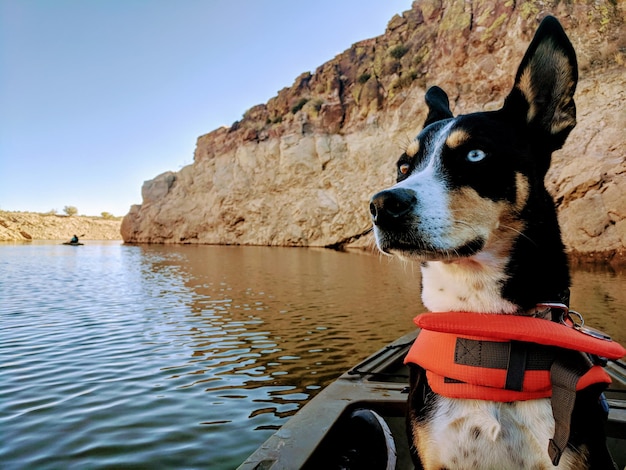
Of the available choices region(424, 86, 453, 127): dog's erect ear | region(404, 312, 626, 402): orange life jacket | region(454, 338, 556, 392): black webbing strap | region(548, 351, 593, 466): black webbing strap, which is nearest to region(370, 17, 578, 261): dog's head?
region(404, 312, 626, 402): orange life jacket

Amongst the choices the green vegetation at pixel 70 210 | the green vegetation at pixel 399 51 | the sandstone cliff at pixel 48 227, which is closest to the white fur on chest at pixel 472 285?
the green vegetation at pixel 399 51

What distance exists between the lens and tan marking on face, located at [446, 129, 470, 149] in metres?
2.33

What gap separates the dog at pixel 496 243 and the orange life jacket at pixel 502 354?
7 centimetres

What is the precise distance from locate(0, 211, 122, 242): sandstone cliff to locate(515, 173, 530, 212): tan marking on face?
10703cm

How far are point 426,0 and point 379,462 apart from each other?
54669 millimetres

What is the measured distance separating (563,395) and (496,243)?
77cm

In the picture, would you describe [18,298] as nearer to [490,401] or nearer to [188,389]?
[188,389]

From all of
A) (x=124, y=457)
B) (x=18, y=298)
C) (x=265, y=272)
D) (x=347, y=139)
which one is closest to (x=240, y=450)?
(x=124, y=457)

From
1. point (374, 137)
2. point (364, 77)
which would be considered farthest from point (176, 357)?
point (364, 77)

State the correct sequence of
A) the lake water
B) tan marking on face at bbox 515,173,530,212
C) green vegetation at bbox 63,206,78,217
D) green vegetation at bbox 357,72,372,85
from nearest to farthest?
1. tan marking on face at bbox 515,173,530,212
2. the lake water
3. green vegetation at bbox 357,72,372,85
4. green vegetation at bbox 63,206,78,217

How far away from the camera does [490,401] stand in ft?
6.26

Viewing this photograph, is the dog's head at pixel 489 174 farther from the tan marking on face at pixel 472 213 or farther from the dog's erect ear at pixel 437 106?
the dog's erect ear at pixel 437 106

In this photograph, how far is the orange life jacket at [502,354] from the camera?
185cm

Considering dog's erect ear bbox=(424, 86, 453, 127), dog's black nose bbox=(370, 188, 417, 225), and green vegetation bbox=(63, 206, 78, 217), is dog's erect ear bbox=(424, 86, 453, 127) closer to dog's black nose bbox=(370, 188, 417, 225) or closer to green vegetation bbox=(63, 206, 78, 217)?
dog's black nose bbox=(370, 188, 417, 225)
